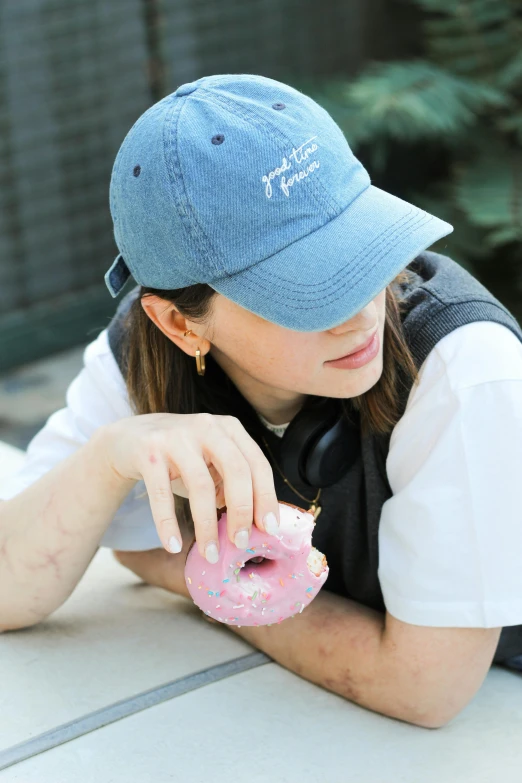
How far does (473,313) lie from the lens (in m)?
1.43

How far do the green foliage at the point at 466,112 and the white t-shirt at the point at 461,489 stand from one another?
2.11 m

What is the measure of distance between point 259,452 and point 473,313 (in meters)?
0.35

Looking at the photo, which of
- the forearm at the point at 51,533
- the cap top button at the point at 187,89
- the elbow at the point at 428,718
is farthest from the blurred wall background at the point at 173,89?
the elbow at the point at 428,718

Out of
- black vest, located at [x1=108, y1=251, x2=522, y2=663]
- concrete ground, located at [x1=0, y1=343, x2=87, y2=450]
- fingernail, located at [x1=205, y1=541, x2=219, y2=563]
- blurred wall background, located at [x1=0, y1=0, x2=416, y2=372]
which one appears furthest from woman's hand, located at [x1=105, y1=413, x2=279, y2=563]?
blurred wall background, located at [x1=0, y1=0, x2=416, y2=372]

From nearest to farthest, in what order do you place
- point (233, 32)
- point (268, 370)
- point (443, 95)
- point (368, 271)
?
1. point (368, 271)
2. point (268, 370)
3. point (443, 95)
4. point (233, 32)

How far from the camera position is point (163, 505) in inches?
52.7

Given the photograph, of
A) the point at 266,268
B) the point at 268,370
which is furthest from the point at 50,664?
the point at 266,268

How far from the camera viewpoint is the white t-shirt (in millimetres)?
1367

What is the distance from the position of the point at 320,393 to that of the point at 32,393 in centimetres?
271

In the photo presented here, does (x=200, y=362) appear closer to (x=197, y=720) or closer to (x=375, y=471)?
(x=375, y=471)

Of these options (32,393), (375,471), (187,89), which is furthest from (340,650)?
(32,393)

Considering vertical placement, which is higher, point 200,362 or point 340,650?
point 200,362

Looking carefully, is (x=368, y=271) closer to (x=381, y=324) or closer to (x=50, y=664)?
(x=381, y=324)

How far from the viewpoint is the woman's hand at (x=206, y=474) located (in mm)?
1315
